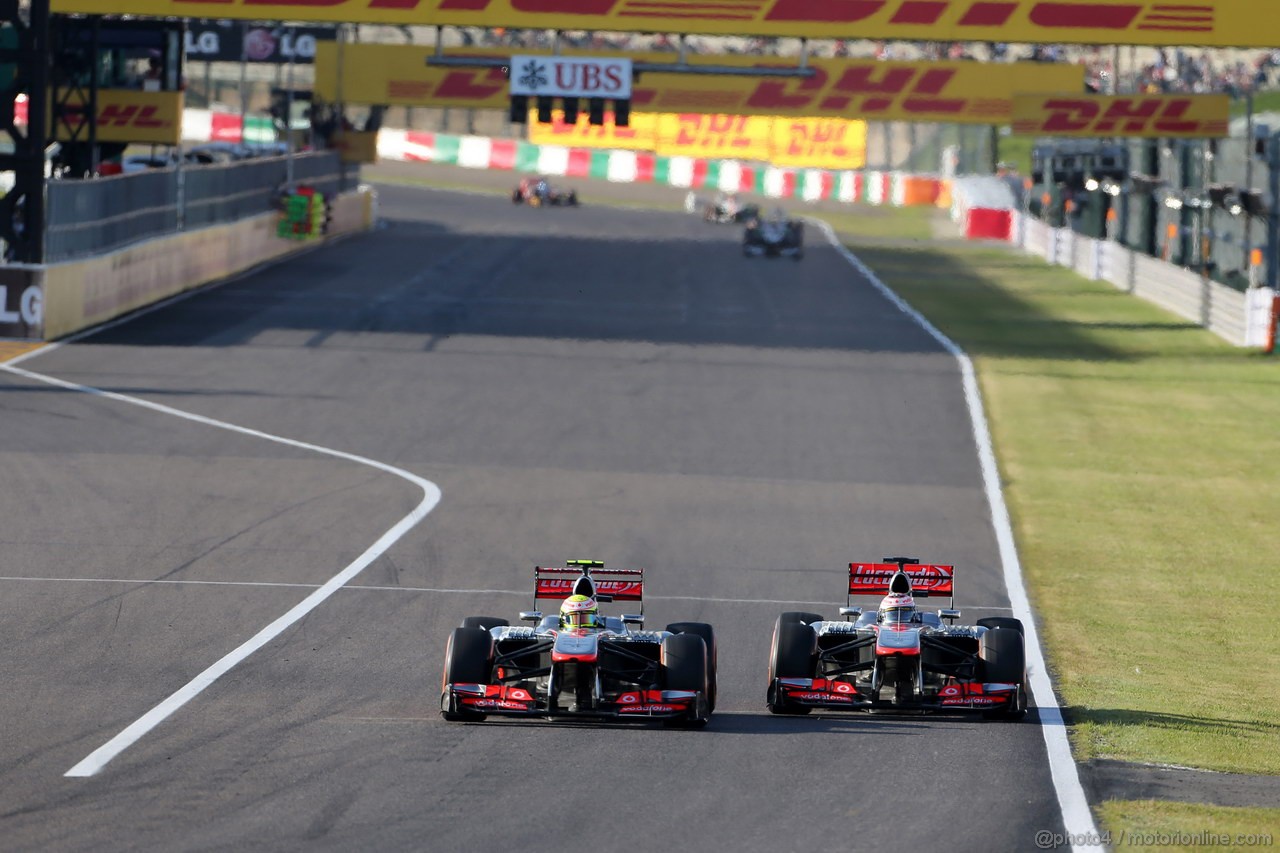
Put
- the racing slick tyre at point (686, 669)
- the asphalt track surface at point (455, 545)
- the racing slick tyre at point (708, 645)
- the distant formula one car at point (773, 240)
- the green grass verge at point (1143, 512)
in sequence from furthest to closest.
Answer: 1. the distant formula one car at point (773, 240)
2. the green grass verge at point (1143, 512)
3. the racing slick tyre at point (708, 645)
4. the racing slick tyre at point (686, 669)
5. the asphalt track surface at point (455, 545)

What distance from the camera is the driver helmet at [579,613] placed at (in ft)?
40.4

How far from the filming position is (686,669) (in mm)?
12258

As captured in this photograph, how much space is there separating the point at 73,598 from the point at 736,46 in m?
94.2

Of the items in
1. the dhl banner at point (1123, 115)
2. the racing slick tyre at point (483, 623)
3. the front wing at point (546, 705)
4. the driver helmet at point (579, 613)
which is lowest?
the front wing at point (546, 705)

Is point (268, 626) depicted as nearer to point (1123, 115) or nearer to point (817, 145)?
point (1123, 115)

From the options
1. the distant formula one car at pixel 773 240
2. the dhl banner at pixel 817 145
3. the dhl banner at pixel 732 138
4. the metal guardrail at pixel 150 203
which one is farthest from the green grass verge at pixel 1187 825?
the dhl banner at pixel 817 145

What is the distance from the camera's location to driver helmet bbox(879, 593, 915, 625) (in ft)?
41.6

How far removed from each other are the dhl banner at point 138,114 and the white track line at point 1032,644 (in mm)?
26260

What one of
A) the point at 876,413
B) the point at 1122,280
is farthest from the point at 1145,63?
the point at 876,413

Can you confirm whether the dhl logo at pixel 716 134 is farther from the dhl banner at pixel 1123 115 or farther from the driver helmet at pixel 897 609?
the driver helmet at pixel 897 609

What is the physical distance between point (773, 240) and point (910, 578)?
4537 centimetres

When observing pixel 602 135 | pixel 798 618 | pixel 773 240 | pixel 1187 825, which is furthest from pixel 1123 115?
pixel 602 135

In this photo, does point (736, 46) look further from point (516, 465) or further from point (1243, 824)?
point (1243, 824)

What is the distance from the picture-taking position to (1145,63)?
101m
